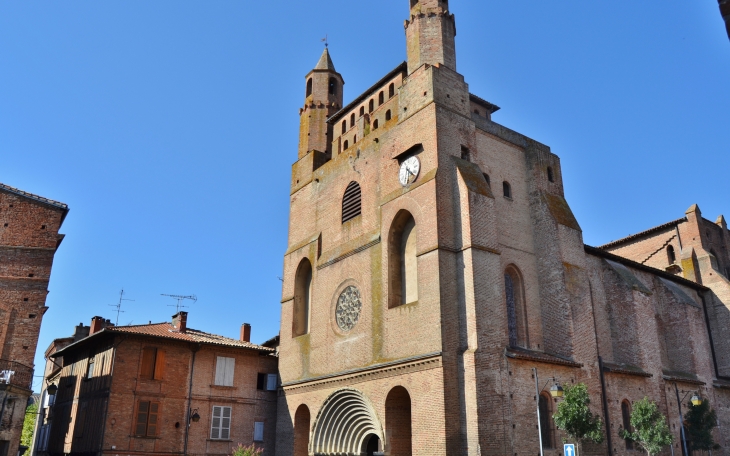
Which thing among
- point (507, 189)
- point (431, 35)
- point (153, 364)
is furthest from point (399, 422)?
point (431, 35)

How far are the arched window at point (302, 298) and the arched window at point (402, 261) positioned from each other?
6220 millimetres

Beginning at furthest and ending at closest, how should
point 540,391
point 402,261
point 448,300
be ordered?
point 402,261 → point 540,391 → point 448,300

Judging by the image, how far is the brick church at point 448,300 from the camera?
808 inches

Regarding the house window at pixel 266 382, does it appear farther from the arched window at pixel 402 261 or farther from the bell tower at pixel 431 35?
the bell tower at pixel 431 35

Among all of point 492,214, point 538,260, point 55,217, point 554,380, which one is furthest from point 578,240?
point 55,217

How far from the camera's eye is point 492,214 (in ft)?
74.9

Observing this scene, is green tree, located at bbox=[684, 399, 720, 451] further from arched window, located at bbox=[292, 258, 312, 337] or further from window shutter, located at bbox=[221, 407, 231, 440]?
window shutter, located at bbox=[221, 407, 231, 440]

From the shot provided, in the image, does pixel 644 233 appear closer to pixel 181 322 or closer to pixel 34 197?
pixel 181 322

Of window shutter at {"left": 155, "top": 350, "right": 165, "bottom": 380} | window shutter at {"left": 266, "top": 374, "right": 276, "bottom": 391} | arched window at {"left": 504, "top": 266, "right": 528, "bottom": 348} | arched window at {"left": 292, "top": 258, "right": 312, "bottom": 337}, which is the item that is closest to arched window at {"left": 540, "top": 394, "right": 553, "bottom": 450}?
arched window at {"left": 504, "top": 266, "right": 528, "bottom": 348}

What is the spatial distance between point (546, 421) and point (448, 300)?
5.50 meters

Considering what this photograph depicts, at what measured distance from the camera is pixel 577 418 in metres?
19.8

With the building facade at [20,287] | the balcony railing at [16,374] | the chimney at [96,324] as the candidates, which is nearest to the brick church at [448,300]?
the chimney at [96,324]

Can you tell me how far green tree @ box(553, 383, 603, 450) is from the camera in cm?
1973

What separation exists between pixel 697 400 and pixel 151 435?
21.3 m
